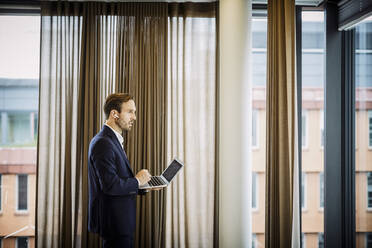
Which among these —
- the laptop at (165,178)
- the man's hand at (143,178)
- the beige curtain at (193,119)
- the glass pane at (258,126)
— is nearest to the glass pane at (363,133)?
the glass pane at (258,126)

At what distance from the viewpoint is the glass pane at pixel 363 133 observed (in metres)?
2.43

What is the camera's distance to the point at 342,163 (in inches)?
108

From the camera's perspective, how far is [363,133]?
98.5 inches

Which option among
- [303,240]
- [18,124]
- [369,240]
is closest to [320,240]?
[303,240]

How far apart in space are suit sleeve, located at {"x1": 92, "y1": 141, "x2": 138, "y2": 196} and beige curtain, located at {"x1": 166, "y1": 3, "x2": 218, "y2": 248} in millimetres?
839

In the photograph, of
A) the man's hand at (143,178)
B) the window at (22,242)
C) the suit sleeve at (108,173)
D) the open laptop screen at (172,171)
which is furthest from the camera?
→ the window at (22,242)

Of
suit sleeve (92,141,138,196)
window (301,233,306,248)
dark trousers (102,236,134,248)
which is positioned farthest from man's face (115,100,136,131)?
window (301,233,306,248)

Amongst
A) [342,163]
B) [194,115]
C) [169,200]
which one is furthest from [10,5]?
[342,163]

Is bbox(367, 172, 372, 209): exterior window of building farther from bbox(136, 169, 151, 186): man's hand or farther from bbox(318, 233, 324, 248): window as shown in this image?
bbox(136, 169, 151, 186): man's hand

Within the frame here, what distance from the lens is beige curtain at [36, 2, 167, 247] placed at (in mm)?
2658

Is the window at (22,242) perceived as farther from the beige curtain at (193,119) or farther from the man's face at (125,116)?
the man's face at (125,116)

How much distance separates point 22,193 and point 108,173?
1397 millimetres

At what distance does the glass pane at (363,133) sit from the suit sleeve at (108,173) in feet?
6.06

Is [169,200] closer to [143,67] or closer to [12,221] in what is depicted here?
[143,67]
